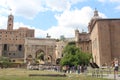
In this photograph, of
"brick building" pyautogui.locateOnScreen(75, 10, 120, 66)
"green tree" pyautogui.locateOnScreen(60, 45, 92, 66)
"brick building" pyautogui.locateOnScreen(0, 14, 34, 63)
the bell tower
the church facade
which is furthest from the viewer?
the bell tower

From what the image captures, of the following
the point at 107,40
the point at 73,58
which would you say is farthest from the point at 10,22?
the point at 107,40

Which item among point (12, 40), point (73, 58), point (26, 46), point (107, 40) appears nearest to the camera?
point (73, 58)

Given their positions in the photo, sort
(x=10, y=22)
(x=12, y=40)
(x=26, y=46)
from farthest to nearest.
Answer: (x=10, y=22) → (x=12, y=40) → (x=26, y=46)

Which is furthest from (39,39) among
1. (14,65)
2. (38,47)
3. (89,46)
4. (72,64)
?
(72,64)

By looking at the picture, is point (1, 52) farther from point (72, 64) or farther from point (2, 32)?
point (72, 64)

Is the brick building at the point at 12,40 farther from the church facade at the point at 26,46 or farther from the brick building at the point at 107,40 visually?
the brick building at the point at 107,40

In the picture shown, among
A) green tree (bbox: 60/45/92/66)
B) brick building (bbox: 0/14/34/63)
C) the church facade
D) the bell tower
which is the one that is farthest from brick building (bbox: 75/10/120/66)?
the bell tower

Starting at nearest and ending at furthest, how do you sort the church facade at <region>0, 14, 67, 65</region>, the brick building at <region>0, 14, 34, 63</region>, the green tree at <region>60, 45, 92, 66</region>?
the green tree at <region>60, 45, 92, 66</region> < the church facade at <region>0, 14, 67, 65</region> < the brick building at <region>0, 14, 34, 63</region>

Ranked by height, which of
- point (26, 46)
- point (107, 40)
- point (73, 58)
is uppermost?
point (26, 46)

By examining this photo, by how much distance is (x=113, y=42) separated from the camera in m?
52.8

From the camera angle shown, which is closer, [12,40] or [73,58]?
[73,58]

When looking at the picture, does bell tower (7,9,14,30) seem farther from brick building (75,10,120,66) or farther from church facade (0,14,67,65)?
brick building (75,10,120,66)

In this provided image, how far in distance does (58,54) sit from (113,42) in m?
60.4

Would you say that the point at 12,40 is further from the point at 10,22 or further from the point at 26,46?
the point at 26,46
